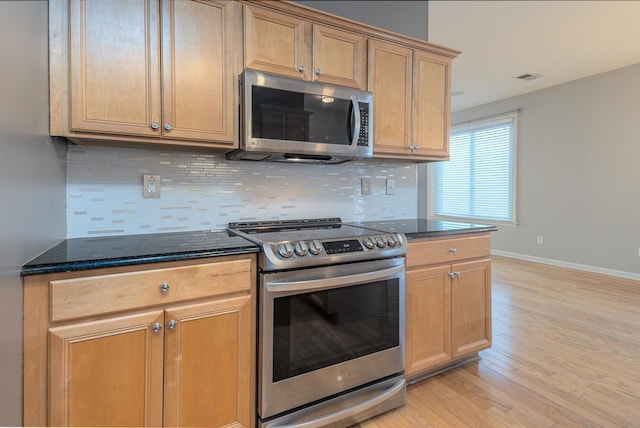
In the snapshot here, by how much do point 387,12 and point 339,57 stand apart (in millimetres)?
963

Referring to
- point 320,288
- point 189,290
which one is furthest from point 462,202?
point 189,290

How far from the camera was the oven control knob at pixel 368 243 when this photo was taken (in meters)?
1.62

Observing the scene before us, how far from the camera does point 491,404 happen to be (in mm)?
1753

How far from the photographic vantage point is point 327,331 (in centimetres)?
155

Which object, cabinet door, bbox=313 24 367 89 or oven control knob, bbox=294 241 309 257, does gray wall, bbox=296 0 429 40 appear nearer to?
cabinet door, bbox=313 24 367 89

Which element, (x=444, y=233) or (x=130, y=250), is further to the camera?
(x=444, y=233)

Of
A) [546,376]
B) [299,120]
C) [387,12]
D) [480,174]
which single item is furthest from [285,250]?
[480,174]

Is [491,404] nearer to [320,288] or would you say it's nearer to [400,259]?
[400,259]

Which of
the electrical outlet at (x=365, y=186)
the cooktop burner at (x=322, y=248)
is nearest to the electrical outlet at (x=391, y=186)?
the electrical outlet at (x=365, y=186)

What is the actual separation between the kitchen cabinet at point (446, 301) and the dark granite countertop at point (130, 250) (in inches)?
39.4

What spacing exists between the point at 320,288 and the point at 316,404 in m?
0.55

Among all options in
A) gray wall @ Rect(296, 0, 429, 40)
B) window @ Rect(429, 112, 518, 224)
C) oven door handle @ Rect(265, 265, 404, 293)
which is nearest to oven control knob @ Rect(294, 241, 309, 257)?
oven door handle @ Rect(265, 265, 404, 293)

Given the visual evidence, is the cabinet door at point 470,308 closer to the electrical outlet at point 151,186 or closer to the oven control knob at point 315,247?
the oven control knob at point 315,247

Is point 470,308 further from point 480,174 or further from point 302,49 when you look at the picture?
point 480,174
